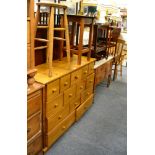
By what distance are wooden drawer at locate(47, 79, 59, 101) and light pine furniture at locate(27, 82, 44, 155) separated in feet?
0.30

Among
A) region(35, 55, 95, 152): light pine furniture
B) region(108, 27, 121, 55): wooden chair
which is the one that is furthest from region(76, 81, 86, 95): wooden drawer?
region(108, 27, 121, 55): wooden chair

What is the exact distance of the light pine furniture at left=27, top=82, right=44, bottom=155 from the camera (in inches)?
64.2

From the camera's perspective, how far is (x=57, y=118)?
212 cm

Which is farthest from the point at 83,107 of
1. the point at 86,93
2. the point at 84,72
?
the point at 84,72

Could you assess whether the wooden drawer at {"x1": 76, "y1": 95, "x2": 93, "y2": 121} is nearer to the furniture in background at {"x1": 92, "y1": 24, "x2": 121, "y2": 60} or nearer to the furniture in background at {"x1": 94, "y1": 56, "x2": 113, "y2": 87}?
the furniture in background at {"x1": 94, "y1": 56, "x2": 113, "y2": 87}

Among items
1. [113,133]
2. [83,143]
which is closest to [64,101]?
[83,143]

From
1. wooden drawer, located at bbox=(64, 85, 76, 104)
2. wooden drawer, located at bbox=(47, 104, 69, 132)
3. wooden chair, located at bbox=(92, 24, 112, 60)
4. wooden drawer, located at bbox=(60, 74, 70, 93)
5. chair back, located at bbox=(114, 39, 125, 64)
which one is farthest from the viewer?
chair back, located at bbox=(114, 39, 125, 64)

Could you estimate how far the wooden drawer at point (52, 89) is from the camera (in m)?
1.87

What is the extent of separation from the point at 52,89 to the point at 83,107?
966 millimetres

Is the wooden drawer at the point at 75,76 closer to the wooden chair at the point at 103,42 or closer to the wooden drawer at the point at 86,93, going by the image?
the wooden drawer at the point at 86,93

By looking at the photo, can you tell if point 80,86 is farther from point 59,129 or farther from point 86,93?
point 59,129

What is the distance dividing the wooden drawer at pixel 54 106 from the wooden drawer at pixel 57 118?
5 centimetres
